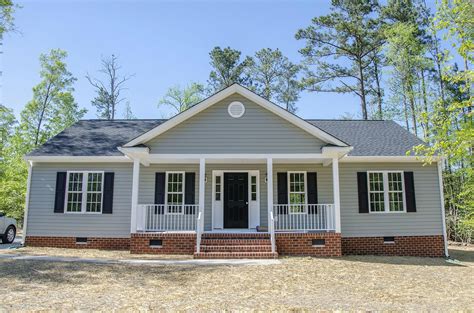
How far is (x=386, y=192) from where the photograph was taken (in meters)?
12.5

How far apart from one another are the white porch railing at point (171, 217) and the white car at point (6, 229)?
20.3 ft

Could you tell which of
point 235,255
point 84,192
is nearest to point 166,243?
point 235,255

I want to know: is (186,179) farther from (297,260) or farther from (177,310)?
(177,310)

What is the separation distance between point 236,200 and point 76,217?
5.86m

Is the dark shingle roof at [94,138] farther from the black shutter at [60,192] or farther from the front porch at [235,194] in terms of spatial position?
the front porch at [235,194]

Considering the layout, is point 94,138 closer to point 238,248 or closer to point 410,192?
point 238,248

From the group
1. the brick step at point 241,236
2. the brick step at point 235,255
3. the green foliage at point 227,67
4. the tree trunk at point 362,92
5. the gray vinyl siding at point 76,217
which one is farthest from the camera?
the green foliage at point 227,67

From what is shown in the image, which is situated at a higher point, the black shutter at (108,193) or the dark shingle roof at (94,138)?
the dark shingle roof at (94,138)

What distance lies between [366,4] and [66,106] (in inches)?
965

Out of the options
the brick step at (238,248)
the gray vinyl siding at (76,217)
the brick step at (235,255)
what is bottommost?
the brick step at (235,255)

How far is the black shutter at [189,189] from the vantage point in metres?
12.6

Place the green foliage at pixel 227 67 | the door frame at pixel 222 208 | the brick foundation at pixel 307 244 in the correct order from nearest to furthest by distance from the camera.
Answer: the brick foundation at pixel 307 244 < the door frame at pixel 222 208 < the green foliage at pixel 227 67

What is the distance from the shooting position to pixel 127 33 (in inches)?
619

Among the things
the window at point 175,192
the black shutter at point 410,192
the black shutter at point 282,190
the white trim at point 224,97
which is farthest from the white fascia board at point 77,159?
the black shutter at point 410,192
